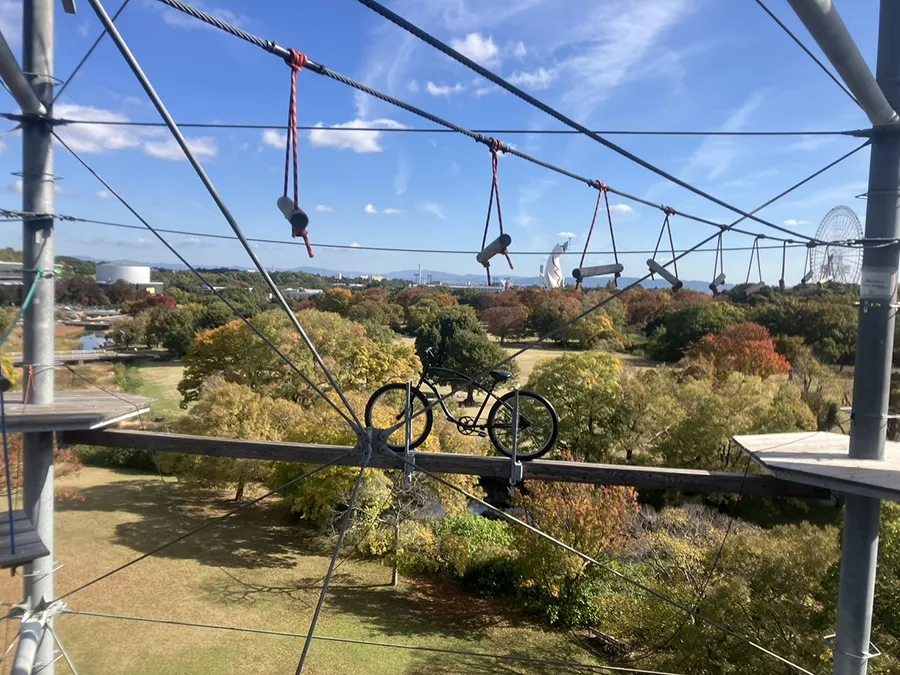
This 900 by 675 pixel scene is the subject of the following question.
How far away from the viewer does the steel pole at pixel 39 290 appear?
2.86 m

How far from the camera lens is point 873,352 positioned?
2559 mm

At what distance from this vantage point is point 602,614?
1036 centimetres

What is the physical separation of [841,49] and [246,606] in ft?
37.6

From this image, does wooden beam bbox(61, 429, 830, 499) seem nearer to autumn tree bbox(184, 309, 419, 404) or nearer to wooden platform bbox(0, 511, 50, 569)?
wooden platform bbox(0, 511, 50, 569)

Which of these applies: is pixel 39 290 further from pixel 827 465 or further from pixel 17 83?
pixel 827 465

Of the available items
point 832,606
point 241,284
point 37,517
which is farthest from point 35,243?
point 241,284

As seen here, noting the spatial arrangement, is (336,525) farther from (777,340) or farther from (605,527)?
(777,340)

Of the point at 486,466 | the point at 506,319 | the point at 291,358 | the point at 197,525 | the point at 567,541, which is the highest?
the point at 506,319

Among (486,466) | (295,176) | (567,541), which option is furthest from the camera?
(567,541)

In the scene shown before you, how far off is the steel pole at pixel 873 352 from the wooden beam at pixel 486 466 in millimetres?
265

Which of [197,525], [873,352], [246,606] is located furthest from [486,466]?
[197,525]

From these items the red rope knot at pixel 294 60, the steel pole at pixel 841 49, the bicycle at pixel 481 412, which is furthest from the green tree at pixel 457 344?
the red rope knot at pixel 294 60

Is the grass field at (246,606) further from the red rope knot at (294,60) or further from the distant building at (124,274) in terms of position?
the distant building at (124,274)

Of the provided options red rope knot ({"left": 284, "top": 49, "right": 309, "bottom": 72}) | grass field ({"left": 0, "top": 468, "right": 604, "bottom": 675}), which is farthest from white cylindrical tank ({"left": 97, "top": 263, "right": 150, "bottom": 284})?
red rope knot ({"left": 284, "top": 49, "right": 309, "bottom": 72})
